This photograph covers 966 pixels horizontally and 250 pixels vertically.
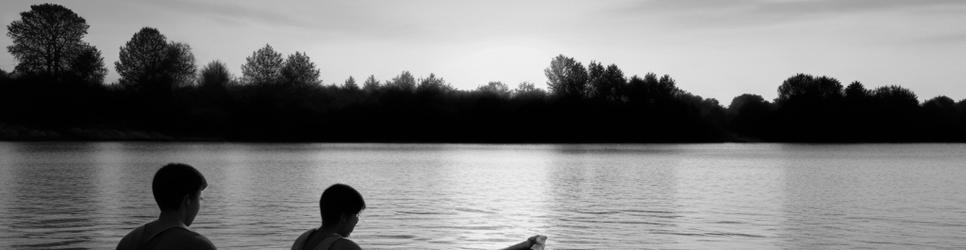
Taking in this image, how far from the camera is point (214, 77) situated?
183 m

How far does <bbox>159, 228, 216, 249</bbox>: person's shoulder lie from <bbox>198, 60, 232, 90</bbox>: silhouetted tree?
180 m

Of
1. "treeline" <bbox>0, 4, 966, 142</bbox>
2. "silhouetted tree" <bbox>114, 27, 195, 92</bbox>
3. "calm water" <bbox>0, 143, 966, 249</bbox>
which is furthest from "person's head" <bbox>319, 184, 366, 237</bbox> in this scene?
"silhouetted tree" <bbox>114, 27, 195, 92</bbox>

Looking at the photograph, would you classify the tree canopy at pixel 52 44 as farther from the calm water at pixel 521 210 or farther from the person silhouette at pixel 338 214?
the person silhouette at pixel 338 214

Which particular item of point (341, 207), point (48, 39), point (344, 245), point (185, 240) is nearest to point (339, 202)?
point (341, 207)

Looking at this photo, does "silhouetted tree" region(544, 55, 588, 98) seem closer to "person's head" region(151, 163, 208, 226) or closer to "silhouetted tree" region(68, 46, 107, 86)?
"silhouetted tree" region(68, 46, 107, 86)

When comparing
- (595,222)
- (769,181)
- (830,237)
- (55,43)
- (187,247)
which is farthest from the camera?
(55,43)

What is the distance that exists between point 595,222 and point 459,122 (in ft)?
547

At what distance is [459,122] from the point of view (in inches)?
7771

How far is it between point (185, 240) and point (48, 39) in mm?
162035

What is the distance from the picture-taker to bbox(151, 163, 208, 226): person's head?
504cm

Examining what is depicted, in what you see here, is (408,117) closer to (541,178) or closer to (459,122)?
(459,122)

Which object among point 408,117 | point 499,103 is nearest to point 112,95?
point 408,117

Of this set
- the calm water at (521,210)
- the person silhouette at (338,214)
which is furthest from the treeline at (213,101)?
the person silhouette at (338,214)

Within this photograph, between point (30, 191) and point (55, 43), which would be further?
point (55, 43)
